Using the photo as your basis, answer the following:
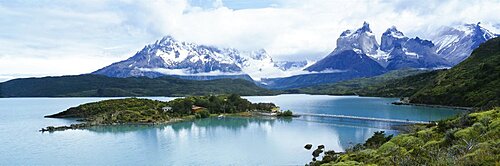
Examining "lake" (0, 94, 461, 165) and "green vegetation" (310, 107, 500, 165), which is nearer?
"green vegetation" (310, 107, 500, 165)

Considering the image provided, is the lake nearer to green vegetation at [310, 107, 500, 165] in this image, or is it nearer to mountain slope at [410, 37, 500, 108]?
green vegetation at [310, 107, 500, 165]

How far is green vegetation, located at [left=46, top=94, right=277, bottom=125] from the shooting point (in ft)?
320

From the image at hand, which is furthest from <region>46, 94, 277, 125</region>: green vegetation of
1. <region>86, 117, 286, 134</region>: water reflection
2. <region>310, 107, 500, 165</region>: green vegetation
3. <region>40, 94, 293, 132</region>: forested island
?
<region>310, 107, 500, 165</region>: green vegetation

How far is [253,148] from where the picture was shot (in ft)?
197

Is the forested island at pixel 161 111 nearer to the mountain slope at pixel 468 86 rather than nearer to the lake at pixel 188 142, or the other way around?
the lake at pixel 188 142

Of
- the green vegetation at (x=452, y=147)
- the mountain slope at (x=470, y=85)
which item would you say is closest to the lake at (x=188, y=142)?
the green vegetation at (x=452, y=147)

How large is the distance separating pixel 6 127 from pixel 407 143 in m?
A: 92.1

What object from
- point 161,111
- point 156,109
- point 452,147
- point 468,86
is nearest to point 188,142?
point 161,111

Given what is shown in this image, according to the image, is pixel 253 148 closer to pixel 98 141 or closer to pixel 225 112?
pixel 98 141

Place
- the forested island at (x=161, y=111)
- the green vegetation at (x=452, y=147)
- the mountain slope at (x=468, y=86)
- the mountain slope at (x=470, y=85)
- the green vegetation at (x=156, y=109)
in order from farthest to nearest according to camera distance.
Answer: the mountain slope at (x=470, y=85) < the mountain slope at (x=468, y=86) < the green vegetation at (x=156, y=109) < the forested island at (x=161, y=111) < the green vegetation at (x=452, y=147)

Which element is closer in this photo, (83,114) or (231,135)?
(231,135)

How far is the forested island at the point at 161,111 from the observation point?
96838mm

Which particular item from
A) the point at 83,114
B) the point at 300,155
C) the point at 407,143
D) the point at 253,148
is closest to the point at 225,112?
the point at 83,114

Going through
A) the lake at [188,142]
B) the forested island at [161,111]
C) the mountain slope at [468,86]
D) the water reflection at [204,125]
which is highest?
the mountain slope at [468,86]
